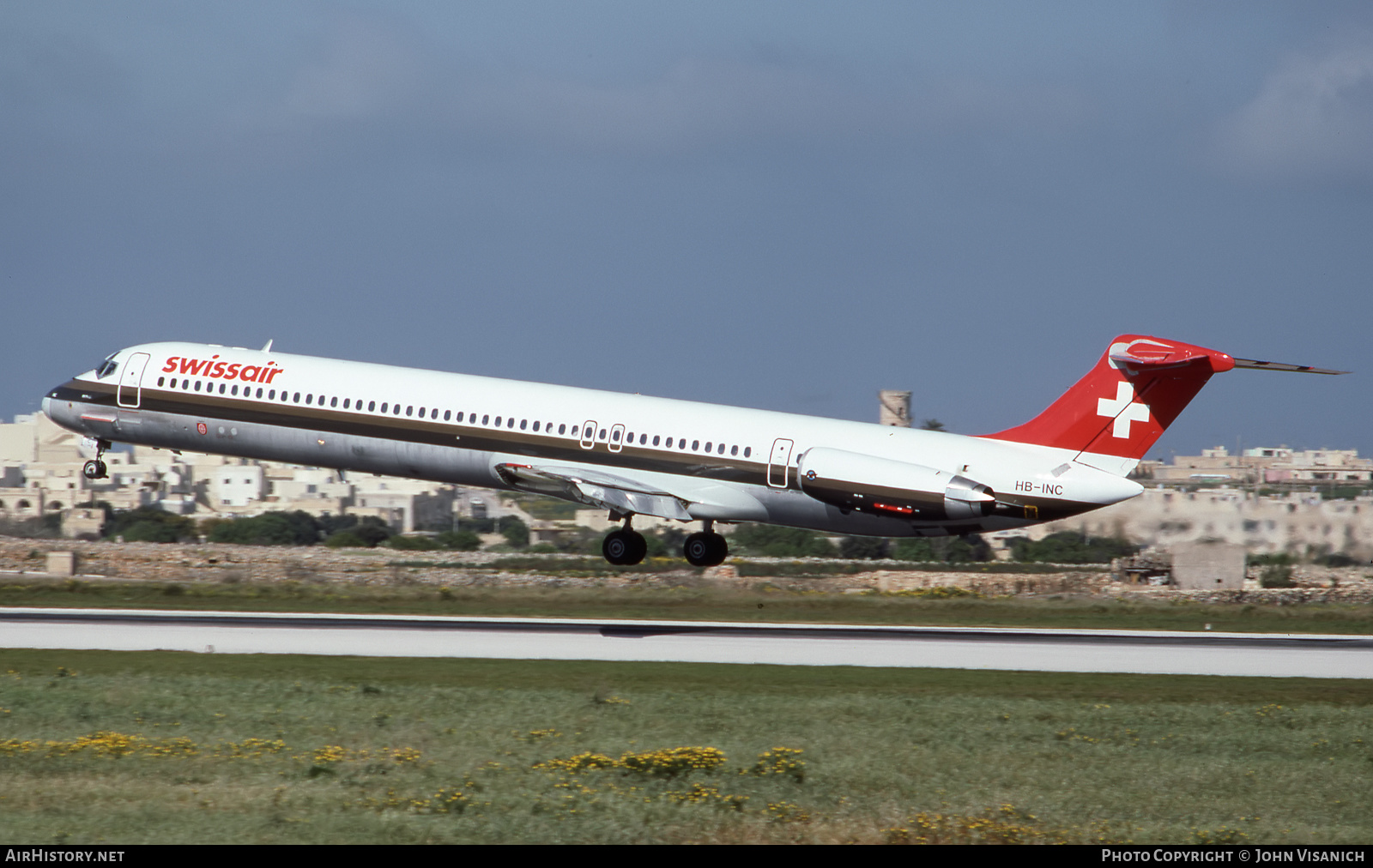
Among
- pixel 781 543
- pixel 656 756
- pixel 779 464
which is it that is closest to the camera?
pixel 656 756

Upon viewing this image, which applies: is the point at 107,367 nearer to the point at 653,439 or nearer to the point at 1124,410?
the point at 653,439

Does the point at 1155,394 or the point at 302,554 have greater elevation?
the point at 1155,394

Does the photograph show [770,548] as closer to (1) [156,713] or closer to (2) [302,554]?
(2) [302,554]

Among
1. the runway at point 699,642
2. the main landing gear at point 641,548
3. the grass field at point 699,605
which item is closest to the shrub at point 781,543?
the grass field at point 699,605

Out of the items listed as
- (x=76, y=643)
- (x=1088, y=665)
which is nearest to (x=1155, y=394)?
(x=1088, y=665)

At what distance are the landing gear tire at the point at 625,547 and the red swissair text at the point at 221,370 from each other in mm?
10070

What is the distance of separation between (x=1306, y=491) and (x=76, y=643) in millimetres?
64415

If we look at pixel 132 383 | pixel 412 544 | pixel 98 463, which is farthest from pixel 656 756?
pixel 412 544

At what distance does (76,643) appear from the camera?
3189 cm

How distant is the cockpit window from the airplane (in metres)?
0.06

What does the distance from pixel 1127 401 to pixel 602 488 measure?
43.0 feet

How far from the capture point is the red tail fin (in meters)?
35.2

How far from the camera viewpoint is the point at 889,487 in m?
35.7
